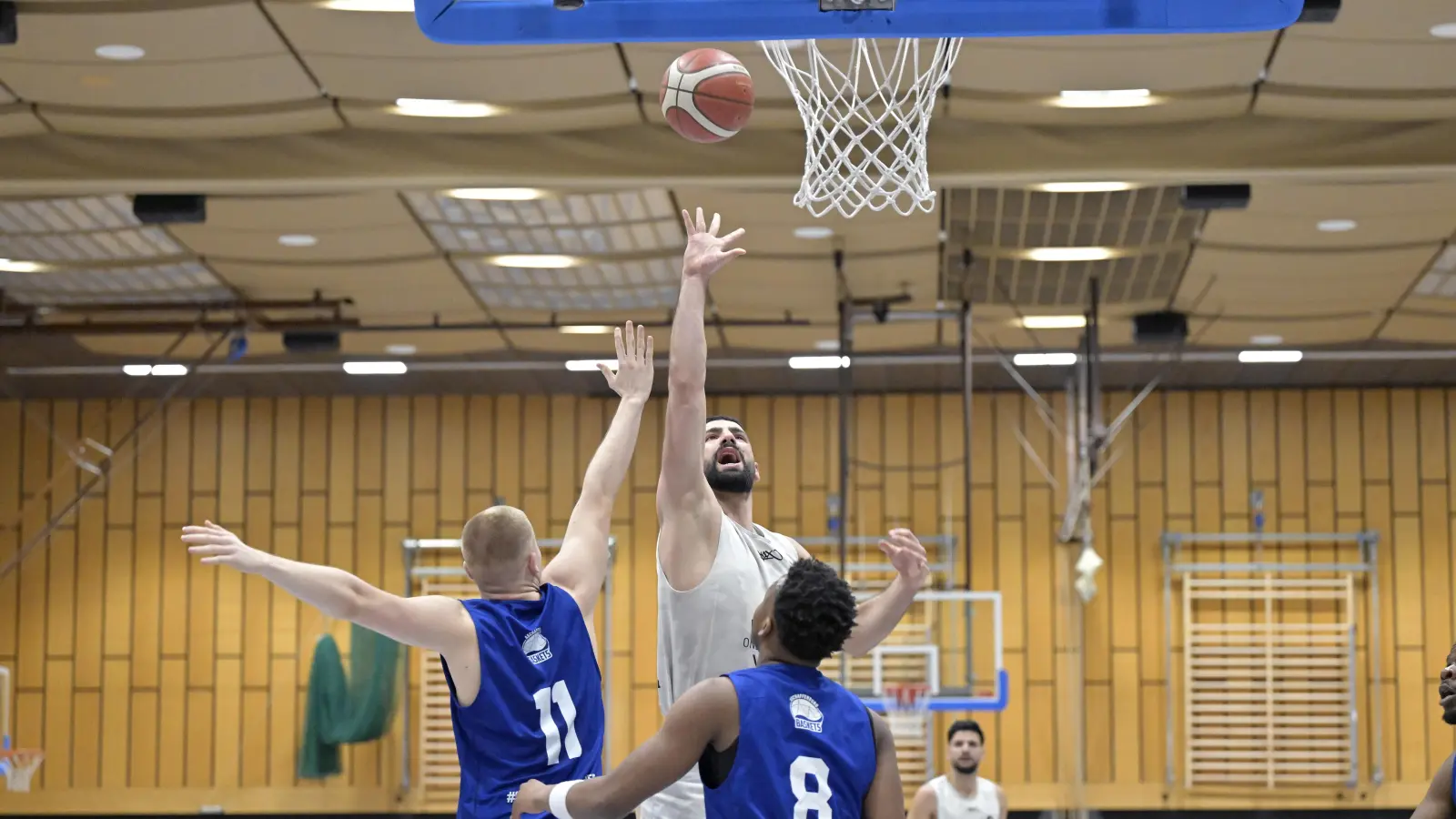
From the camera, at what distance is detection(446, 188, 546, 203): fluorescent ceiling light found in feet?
34.3

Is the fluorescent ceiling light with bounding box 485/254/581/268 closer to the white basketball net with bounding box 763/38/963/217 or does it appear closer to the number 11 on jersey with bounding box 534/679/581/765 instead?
the white basketball net with bounding box 763/38/963/217

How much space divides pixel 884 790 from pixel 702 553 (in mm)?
1432

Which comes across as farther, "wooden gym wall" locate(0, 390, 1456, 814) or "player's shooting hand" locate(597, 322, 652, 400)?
"wooden gym wall" locate(0, 390, 1456, 814)

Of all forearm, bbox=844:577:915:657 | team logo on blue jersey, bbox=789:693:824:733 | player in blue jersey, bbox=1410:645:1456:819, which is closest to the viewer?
team logo on blue jersey, bbox=789:693:824:733

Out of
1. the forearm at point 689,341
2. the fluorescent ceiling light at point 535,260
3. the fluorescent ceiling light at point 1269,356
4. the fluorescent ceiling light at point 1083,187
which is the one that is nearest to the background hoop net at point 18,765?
the fluorescent ceiling light at point 535,260

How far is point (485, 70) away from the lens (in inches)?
357

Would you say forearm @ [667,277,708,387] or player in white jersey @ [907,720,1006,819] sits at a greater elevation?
forearm @ [667,277,708,387]

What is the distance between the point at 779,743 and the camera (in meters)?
3.66

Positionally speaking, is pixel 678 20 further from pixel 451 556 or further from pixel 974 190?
pixel 451 556

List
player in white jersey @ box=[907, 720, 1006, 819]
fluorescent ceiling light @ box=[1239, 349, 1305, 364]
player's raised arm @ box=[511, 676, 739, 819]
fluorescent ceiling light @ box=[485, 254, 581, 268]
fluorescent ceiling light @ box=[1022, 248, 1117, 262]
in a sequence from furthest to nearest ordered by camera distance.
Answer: fluorescent ceiling light @ box=[1239, 349, 1305, 364] → fluorescent ceiling light @ box=[485, 254, 581, 268] → fluorescent ceiling light @ box=[1022, 248, 1117, 262] → player in white jersey @ box=[907, 720, 1006, 819] → player's raised arm @ box=[511, 676, 739, 819]

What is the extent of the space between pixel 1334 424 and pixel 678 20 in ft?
46.3

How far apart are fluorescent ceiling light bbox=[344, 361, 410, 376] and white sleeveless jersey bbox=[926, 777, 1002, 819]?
808cm

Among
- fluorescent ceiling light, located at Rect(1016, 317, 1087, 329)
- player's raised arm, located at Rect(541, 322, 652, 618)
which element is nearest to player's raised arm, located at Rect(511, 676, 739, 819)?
player's raised arm, located at Rect(541, 322, 652, 618)

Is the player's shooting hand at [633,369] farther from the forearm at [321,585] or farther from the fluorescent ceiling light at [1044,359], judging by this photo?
the fluorescent ceiling light at [1044,359]
